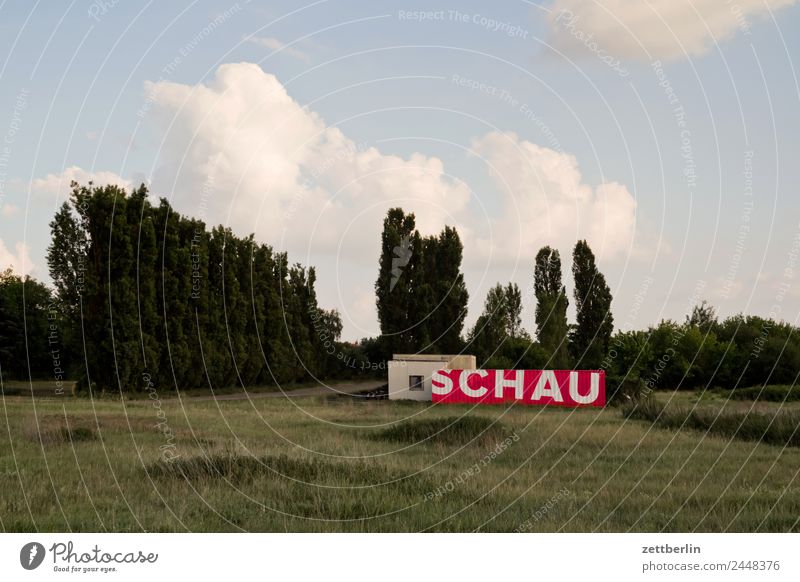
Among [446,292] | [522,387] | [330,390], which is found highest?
[446,292]

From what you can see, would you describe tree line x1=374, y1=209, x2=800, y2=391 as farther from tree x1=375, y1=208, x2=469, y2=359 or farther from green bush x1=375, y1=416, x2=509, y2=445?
green bush x1=375, y1=416, x2=509, y2=445

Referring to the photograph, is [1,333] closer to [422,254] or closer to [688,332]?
[422,254]

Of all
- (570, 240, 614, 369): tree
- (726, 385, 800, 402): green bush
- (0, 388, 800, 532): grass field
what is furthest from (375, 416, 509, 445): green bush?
(570, 240, 614, 369): tree

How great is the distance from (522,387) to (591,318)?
800 inches

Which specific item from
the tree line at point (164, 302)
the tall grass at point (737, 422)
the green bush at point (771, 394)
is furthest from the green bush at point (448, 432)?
the green bush at point (771, 394)

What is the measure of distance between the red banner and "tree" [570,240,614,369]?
57.4ft

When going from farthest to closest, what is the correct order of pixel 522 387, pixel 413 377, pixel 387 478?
pixel 413 377 → pixel 522 387 → pixel 387 478

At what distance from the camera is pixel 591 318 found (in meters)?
57.4

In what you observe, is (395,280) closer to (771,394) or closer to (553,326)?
(553,326)

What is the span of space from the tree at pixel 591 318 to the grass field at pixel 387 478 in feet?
103

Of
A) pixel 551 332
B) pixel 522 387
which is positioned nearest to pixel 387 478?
pixel 522 387

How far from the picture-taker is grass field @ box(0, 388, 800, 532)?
11.5 m

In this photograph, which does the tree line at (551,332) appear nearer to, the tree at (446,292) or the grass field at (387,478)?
the tree at (446,292)

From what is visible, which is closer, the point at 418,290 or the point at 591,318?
the point at 418,290
